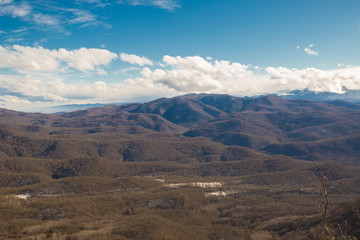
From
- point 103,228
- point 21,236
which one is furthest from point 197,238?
point 21,236

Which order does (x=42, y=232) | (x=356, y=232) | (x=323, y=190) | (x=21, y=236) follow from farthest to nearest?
(x=42, y=232) < (x=21, y=236) < (x=356, y=232) < (x=323, y=190)

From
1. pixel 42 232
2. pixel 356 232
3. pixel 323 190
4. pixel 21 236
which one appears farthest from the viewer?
pixel 42 232

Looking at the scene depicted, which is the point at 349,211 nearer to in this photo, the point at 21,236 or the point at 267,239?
the point at 267,239

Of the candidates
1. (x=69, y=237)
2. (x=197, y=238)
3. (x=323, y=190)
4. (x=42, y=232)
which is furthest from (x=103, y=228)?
(x=323, y=190)

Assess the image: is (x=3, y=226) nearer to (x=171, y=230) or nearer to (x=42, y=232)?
(x=42, y=232)

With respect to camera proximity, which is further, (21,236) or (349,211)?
(349,211)

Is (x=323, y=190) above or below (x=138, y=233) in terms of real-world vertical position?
above

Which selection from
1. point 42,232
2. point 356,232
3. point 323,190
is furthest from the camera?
point 42,232

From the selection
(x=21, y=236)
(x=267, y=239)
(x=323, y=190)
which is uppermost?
(x=323, y=190)

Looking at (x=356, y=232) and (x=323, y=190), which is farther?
(x=356, y=232)
